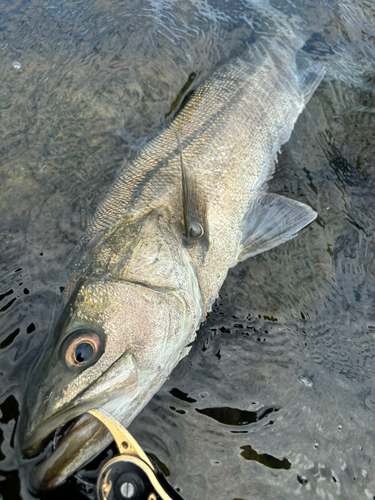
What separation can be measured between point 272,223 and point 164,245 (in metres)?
1.08

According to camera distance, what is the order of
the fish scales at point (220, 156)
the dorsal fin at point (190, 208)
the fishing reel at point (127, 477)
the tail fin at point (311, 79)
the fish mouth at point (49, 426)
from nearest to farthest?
the fishing reel at point (127, 477), the fish mouth at point (49, 426), the dorsal fin at point (190, 208), the fish scales at point (220, 156), the tail fin at point (311, 79)

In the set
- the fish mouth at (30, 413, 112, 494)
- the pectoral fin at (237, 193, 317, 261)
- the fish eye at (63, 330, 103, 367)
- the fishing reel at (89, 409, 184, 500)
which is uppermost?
the fish eye at (63, 330, 103, 367)

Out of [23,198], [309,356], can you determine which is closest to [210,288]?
[309,356]

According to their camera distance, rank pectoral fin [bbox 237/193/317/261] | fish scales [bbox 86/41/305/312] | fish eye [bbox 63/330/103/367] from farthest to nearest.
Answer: pectoral fin [bbox 237/193/317/261], fish scales [bbox 86/41/305/312], fish eye [bbox 63/330/103/367]

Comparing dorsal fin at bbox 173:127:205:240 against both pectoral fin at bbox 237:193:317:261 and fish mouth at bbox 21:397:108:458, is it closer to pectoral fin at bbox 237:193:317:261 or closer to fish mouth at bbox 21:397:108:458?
pectoral fin at bbox 237:193:317:261

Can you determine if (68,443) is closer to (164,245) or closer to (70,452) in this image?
(70,452)

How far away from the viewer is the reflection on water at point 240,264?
236cm

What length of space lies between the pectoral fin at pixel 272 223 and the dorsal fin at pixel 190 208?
0.50 metres

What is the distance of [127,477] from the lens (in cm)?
180

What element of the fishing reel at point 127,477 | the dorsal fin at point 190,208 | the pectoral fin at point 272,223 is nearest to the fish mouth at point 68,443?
the fishing reel at point 127,477

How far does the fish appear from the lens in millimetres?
1983

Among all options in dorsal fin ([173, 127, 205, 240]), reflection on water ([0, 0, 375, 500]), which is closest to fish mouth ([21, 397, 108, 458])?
reflection on water ([0, 0, 375, 500])

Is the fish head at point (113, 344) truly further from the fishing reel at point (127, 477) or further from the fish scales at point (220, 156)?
the fish scales at point (220, 156)

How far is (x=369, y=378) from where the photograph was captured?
2744mm
